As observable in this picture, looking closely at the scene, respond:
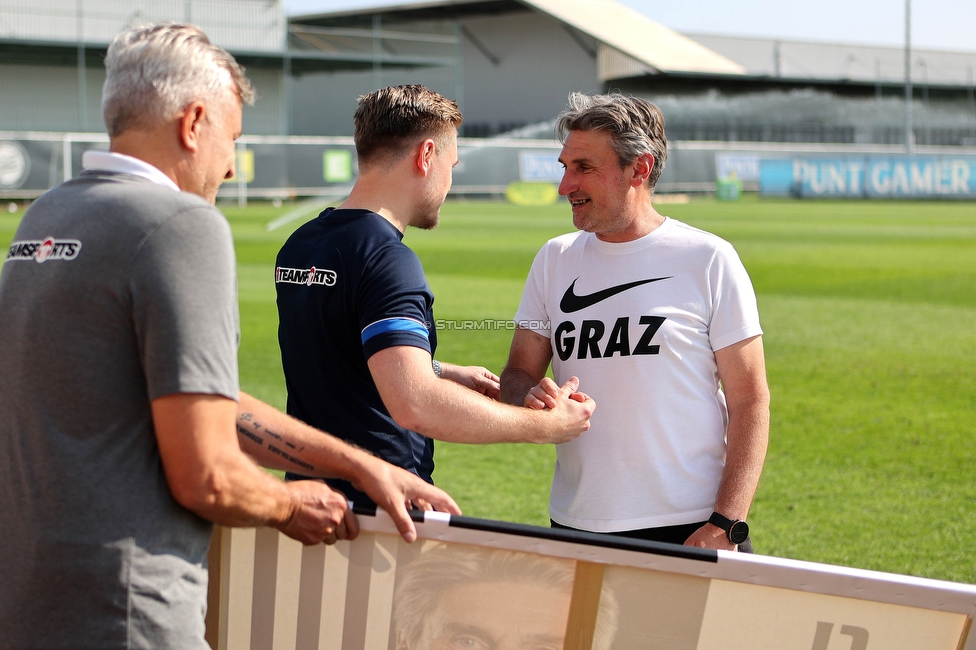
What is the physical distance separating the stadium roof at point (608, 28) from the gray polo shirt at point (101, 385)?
5715 cm

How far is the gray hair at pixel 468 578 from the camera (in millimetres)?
2152

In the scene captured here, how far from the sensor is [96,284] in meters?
1.65

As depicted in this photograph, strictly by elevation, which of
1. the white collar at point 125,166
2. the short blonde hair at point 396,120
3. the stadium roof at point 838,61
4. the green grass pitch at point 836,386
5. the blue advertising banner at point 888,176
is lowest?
the green grass pitch at point 836,386

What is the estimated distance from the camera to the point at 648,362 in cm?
288

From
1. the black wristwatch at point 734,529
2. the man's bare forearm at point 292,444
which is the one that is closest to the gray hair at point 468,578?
the man's bare forearm at point 292,444

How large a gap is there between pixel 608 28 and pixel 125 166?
199ft

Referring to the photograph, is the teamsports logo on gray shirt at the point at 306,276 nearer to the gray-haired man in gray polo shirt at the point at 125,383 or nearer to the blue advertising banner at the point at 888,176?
the gray-haired man in gray polo shirt at the point at 125,383

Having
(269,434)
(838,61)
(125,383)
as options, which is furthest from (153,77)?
(838,61)

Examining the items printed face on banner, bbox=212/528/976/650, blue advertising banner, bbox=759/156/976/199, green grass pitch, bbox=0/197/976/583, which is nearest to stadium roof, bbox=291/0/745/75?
blue advertising banner, bbox=759/156/976/199

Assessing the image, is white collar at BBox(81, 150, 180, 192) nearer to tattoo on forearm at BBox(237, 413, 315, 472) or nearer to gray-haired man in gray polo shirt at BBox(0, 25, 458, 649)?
gray-haired man in gray polo shirt at BBox(0, 25, 458, 649)

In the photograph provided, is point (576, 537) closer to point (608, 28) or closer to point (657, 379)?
point (657, 379)

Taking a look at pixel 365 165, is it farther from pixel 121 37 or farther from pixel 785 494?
pixel 785 494

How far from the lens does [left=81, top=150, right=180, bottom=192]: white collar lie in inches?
69.2

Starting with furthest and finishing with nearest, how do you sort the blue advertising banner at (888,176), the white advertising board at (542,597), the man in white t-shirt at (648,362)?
the blue advertising banner at (888,176) → the man in white t-shirt at (648,362) → the white advertising board at (542,597)
